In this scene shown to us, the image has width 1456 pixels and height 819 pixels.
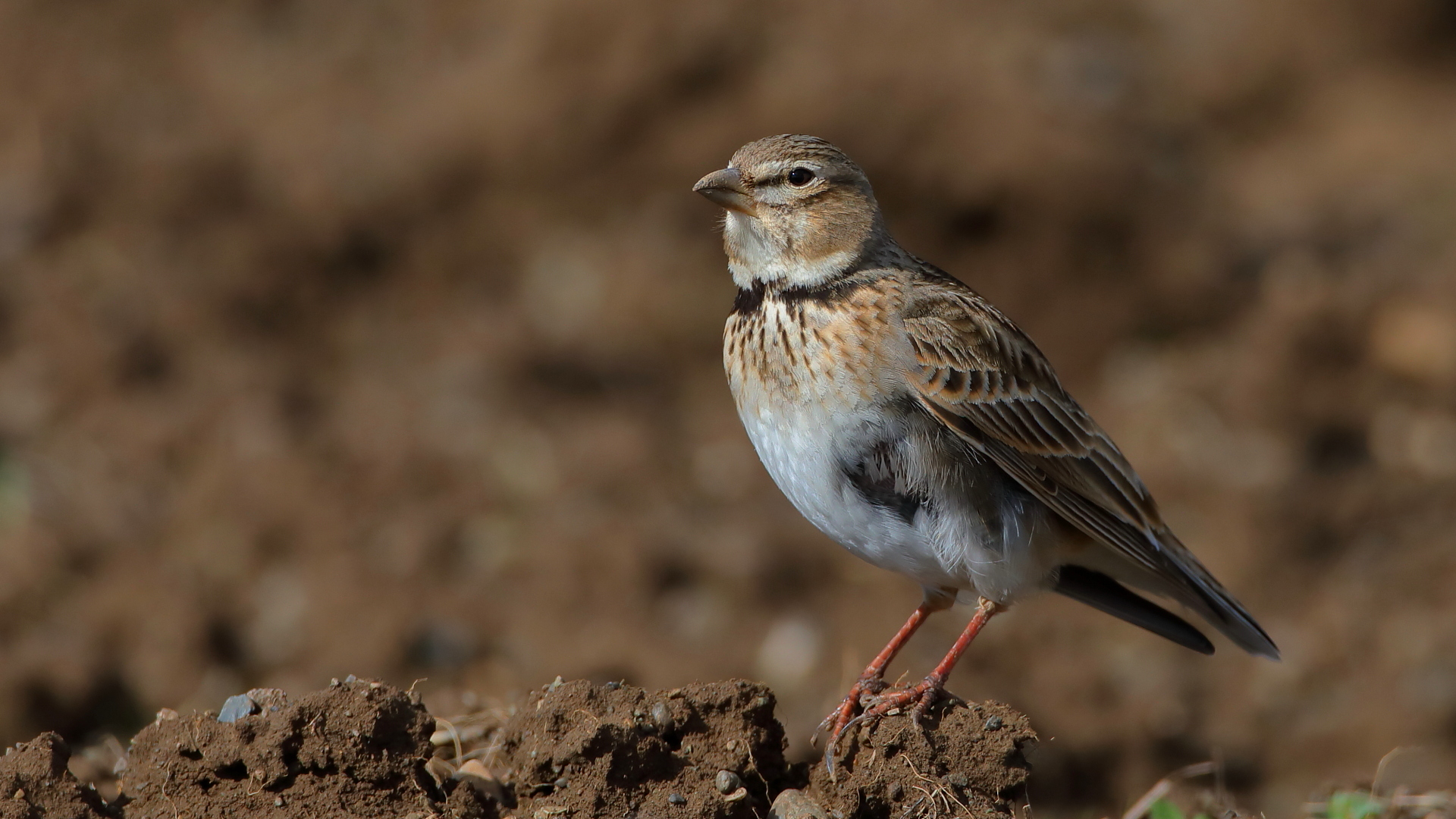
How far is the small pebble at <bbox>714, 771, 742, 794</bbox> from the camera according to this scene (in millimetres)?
4184

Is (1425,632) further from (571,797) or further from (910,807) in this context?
(571,797)

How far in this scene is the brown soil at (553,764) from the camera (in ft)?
13.2

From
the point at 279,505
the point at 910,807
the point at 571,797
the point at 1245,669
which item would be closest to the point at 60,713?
the point at 279,505

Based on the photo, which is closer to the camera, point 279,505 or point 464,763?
point 464,763

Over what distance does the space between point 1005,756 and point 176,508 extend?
5.95 m

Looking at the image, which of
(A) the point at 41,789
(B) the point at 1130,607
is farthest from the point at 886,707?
(A) the point at 41,789

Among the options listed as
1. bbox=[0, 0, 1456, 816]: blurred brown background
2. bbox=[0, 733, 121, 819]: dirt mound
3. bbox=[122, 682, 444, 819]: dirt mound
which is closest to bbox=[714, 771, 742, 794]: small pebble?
bbox=[122, 682, 444, 819]: dirt mound

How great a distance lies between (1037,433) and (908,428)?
0.62 metres

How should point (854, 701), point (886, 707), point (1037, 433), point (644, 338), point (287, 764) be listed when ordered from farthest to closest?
point (644, 338)
point (1037, 433)
point (854, 701)
point (886, 707)
point (287, 764)

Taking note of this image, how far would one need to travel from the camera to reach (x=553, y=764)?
Answer: 13.6 ft

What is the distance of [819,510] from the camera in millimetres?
4785

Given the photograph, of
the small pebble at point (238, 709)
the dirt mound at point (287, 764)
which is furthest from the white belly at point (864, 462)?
the small pebble at point (238, 709)

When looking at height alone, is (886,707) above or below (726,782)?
above

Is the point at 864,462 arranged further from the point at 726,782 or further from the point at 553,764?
the point at 553,764
